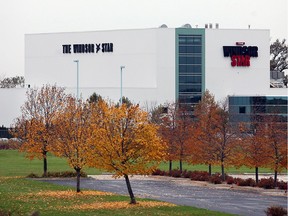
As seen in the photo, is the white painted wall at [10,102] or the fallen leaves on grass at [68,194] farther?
the white painted wall at [10,102]

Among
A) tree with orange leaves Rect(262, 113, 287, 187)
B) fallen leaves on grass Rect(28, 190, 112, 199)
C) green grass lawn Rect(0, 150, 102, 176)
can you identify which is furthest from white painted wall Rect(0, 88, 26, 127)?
fallen leaves on grass Rect(28, 190, 112, 199)

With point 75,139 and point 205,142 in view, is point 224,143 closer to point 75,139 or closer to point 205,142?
point 205,142

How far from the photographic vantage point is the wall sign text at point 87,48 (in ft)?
356

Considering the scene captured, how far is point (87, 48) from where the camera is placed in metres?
109

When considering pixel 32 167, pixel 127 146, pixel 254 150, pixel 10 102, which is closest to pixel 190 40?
pixel 10 102

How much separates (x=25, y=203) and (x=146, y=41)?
76.1m

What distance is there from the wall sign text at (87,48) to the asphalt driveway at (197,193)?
56623 mm

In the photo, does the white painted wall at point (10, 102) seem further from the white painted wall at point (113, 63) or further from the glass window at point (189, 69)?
the glass window at point (189, 69)

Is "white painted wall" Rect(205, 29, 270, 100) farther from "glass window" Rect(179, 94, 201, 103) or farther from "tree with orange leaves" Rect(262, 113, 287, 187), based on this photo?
→ "tree with orange leaves" Rect(262, 113, 287, 187)

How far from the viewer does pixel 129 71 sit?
4222 inches

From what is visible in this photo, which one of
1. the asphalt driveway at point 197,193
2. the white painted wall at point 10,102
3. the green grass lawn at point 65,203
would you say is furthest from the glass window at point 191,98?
the green grass lawn at point 65,203

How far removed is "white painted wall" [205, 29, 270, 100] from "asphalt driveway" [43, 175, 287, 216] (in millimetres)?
54291

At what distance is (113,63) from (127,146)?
75657mm

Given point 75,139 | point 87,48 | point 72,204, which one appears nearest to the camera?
point 72,204
